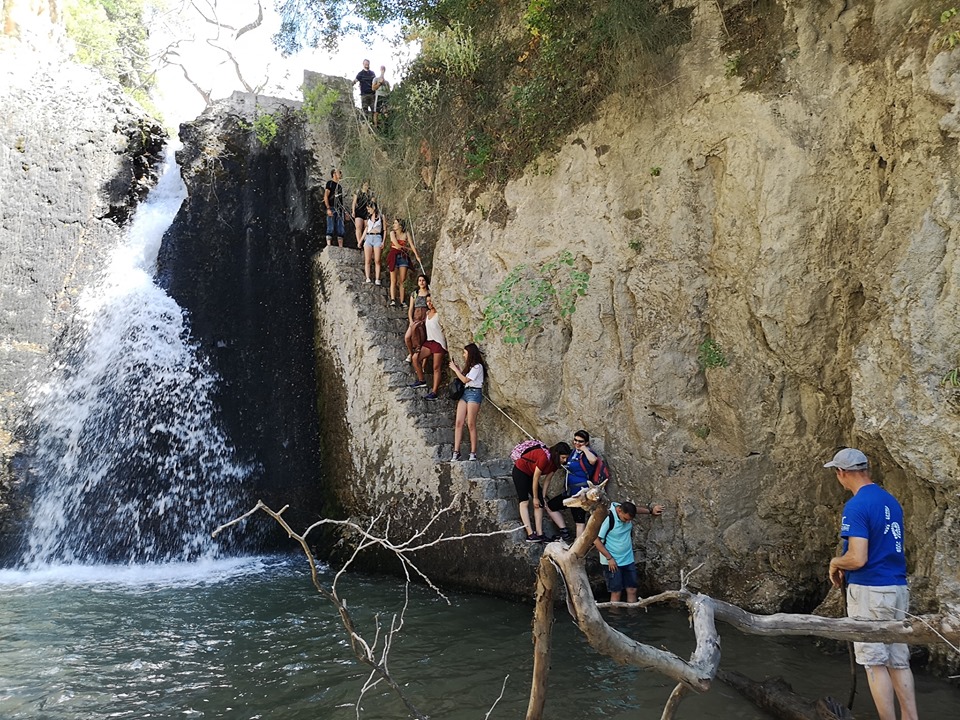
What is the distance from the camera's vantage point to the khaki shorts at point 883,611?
4.30 meters

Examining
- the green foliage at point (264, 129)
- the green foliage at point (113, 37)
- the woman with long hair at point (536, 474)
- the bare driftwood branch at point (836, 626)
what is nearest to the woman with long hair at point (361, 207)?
the green foliage at point (264, 129)

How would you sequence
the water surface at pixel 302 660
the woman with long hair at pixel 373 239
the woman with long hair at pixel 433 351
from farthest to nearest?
the woman with long hair at pixel 373 239 < the woman with long hair at pixel 433 351 < the water surface at pixel 302 660

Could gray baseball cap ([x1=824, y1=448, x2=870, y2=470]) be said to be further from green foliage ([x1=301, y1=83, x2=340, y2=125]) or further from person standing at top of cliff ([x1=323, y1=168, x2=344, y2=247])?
green foliage ([x1=301, y1=83, x2=340, y2=125])

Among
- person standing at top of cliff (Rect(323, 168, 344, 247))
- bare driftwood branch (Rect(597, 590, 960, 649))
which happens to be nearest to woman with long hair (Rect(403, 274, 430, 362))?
person standing at top of cliff (Rect(323, 168, 344, 247))

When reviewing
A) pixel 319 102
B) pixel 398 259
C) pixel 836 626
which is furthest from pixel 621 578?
pixel 319 102

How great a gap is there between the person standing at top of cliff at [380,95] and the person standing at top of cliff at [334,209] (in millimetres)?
1229

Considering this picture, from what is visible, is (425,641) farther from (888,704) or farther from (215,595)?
(888,704)

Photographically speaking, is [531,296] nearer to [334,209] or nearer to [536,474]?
[536,474]

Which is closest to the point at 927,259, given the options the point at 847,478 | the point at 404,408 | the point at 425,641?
the point at 847,478

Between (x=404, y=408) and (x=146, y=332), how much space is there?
4297 mm

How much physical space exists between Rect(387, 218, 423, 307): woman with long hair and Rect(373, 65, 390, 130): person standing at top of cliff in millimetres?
2676

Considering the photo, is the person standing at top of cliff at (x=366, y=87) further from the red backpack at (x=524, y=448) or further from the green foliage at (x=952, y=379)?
the green foliage at (x=952, y=379)

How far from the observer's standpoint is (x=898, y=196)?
6.37 metres

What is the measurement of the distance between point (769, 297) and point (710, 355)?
863mm
